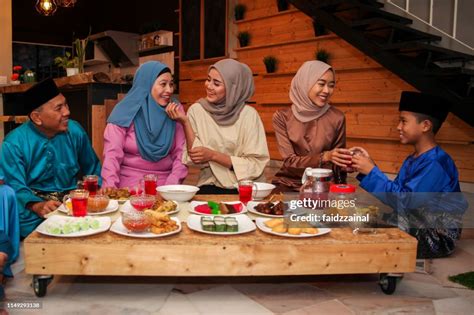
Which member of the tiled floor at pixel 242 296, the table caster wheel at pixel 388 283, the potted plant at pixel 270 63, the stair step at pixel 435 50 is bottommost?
the tiled floor at pixel 242 296

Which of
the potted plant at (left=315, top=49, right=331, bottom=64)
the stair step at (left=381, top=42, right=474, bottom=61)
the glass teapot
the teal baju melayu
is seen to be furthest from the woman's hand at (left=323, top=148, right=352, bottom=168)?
the potted plant at (left=315, top=49, right=331, bottom=64)

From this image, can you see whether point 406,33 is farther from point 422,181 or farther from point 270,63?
point 422,181

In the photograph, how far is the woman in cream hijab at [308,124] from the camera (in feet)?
9.82

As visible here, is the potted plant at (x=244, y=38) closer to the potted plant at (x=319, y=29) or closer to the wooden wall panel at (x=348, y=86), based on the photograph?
the wooden wall panel at (x=348, y=86)

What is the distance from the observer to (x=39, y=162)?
110 inches

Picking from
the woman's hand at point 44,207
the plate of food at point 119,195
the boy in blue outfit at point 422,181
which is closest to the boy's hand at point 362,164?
the boy in blue outfit at point 422,181

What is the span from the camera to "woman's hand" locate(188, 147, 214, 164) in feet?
9.05

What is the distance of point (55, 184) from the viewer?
2.88 meters

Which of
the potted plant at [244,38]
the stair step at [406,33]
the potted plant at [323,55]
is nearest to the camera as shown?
the stair step at [406,33]

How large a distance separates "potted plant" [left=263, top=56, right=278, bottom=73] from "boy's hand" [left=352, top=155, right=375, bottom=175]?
Result: 4.60m

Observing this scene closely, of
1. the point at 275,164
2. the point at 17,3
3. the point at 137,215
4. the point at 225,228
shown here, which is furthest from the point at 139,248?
the point at 17,3

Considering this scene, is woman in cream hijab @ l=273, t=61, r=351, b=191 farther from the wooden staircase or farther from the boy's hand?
the wooden staircase

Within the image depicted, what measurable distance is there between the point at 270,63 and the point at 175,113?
14.5 ft

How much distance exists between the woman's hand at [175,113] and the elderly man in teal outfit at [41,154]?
1.94 feet
